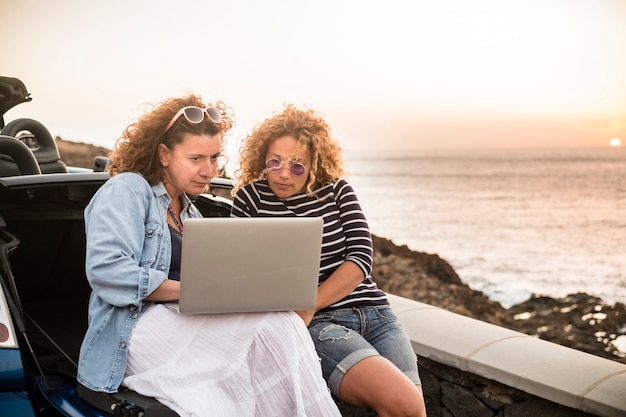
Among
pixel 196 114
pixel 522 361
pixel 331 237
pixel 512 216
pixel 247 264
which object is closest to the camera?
pixel 247 264

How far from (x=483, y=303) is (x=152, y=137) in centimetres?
644

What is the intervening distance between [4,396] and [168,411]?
0.60m

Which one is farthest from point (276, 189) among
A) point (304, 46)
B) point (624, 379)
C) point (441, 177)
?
point (441, 177)

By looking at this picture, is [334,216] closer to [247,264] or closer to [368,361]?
[368,361]

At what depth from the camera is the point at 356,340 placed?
9.02 feet

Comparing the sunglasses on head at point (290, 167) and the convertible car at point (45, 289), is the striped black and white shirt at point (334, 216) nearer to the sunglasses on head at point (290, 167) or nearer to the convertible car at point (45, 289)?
the sunglasses on head at point (290, 167)

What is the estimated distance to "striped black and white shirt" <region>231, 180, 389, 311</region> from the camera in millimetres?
2984

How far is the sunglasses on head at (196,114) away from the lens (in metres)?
2.79

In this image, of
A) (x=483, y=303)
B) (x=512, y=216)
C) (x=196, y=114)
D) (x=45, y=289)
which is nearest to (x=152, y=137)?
(x=196, y=114)

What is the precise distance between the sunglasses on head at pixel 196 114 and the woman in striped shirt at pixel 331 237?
12.6 inches

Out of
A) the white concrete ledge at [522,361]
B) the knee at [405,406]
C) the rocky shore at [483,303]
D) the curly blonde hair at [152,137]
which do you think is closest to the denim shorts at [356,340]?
the knee at [405,406]

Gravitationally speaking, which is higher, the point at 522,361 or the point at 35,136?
the point at 35,136

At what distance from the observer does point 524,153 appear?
2120 inches

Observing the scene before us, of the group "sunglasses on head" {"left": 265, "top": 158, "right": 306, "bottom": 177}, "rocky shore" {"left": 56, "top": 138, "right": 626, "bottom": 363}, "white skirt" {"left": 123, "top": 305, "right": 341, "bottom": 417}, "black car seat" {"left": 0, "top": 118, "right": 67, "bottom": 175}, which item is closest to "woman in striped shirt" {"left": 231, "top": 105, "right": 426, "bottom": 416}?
"sunglasses on head" {"left": 265, "top": 158, "right": 306, "bottom": 177}
